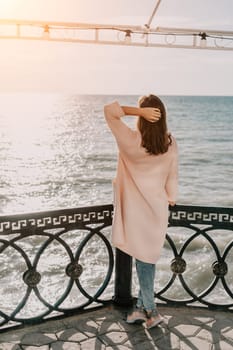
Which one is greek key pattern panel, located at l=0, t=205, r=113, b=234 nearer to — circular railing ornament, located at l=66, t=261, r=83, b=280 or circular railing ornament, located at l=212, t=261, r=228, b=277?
circular railing ornament, located at l=66, t=261, r=83, b=280

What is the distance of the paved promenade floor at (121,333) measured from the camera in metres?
3.47

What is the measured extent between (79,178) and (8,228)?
1953 centimetres

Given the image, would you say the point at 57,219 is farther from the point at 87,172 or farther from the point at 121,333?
the point at 87,172

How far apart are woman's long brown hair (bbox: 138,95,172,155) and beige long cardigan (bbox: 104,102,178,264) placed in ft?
0.15

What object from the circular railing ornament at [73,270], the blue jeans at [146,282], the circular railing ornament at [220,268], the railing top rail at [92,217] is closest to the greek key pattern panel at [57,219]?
the railing top rail at [92,217]

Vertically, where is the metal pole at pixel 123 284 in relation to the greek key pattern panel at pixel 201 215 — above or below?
below

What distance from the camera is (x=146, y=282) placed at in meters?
3.66

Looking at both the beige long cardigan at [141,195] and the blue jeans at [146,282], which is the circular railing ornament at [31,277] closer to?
the beige long cardigan at [141,195]

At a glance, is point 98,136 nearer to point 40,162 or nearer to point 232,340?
point 40,162

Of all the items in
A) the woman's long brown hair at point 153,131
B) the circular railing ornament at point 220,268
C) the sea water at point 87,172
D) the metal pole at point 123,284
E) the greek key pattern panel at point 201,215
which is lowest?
the sea water at point 87,172

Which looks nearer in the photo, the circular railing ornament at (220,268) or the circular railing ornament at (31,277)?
the circular railing ornament at (31,277)

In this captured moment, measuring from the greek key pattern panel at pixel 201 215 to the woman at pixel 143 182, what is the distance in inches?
14.4

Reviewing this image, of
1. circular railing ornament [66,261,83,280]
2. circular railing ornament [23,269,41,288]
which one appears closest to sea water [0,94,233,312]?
circular railing ornament [66,261,83,280]

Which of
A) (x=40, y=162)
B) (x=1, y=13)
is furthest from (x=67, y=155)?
(x=1, y=13)
